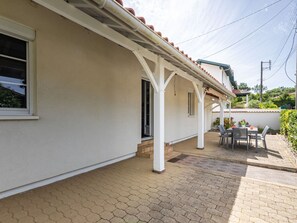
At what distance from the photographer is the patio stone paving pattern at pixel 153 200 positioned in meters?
2.91

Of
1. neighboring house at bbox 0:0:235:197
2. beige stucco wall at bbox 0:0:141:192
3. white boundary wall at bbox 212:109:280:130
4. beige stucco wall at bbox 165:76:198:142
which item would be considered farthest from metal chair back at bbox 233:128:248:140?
white boundary wall at bbox 212:109:280:130

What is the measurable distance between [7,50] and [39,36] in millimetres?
660

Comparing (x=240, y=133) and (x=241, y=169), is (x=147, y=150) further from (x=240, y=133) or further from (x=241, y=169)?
(x=240, y=133)

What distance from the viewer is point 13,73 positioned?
11.8 ft

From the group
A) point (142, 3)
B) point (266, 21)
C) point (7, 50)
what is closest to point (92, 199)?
point (7, 50)

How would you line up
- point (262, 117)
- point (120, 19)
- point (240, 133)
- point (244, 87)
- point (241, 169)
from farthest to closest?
point (244, 87) → point (262, 117) → point (240, 133) → point (241, 169) → point (120, 19)

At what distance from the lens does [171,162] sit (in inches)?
239

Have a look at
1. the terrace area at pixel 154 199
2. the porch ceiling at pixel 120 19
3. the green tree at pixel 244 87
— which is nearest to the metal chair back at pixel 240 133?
the terrace area at pixel 154 199

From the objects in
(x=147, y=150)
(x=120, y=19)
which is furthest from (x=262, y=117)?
(x=120, y=19)

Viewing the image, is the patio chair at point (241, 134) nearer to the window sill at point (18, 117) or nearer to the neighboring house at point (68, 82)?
the neighboring house at point (68, 82)

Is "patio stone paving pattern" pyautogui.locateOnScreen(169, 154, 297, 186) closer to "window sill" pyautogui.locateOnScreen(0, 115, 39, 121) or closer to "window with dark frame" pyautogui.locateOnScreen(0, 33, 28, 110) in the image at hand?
"window sill" pyautogui.locateOnScreen(0, 115, 39, 121)

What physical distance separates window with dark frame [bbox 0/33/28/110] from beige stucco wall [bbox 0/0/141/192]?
26 centimetres

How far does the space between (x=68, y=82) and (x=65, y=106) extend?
0.58 meters

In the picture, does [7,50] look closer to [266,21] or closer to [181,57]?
[181,57]
